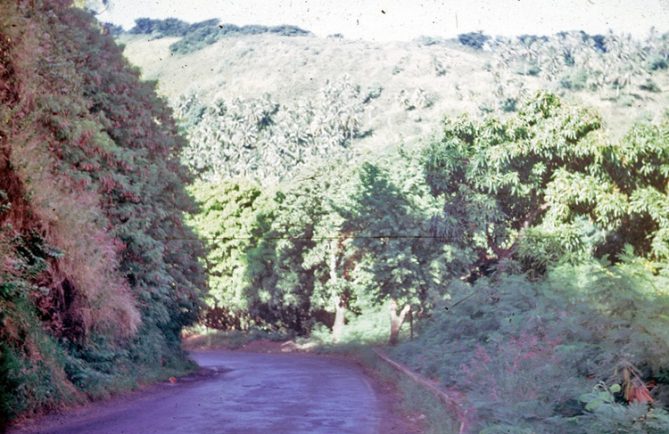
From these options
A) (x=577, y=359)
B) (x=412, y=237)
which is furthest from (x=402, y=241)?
(x=577, y=359)

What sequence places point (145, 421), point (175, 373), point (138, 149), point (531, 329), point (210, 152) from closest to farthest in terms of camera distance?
1. point (145, 421)
2. point (531, 329)
3. point (138, 149)
4. point (175, 373)
5. point (210, 152)

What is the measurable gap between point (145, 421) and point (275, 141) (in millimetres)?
57221

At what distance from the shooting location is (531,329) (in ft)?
52.0

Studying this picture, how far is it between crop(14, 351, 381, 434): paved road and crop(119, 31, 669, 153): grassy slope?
28.3 metres

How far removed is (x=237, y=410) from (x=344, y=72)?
6582cm

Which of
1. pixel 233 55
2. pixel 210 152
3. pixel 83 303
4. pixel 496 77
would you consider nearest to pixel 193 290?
pixel 83 303

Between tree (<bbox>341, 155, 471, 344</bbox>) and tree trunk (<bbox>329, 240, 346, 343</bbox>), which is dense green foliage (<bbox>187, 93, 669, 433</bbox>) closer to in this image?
tree (<bbox>341, 155, 471, 344</bbox>)

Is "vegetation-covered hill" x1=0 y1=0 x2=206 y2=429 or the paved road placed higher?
"vegetation-covered hill" x1=0 y1=0 x2=206 y2=429

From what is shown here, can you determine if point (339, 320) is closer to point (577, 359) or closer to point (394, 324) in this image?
point (394, 324)

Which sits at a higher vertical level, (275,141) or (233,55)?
(233,55)

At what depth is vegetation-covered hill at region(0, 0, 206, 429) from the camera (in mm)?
14539

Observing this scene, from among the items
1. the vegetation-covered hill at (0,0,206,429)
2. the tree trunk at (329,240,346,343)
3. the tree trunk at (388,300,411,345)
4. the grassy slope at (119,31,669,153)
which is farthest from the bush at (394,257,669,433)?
the grassy slope at (119,31,669,153)

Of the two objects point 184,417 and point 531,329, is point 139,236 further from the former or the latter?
point 531,329

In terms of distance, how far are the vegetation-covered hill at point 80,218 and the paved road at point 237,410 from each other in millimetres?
901
